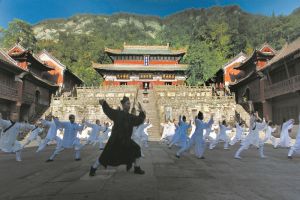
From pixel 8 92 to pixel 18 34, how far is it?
3328 cm

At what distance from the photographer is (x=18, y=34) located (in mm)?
53344

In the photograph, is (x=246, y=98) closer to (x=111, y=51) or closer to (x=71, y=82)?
(x=111, y=51)

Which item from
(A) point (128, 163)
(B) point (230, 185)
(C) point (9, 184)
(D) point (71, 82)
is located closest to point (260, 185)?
(B) point (230, 185)

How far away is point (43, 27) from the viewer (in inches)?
5394

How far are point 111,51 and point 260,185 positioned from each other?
4340cm

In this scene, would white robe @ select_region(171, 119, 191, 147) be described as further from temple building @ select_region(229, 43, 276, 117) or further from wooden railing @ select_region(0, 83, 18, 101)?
temple building @ select_region(229, 43, 276, 117)

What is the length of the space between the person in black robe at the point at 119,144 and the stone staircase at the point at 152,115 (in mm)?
15472

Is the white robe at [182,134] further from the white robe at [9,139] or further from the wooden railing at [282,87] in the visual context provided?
the wooden railing at [282,87]

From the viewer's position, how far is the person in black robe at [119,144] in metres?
5.61

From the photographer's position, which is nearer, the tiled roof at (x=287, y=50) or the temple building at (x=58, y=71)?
the tiled roof at (x=287, y=50)

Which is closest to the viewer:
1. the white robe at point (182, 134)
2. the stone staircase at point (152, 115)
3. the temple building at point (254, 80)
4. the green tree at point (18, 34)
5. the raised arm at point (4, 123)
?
the raised arm at point (4, 123)

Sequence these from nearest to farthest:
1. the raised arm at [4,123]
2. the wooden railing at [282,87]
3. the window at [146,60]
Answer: the raised arm at [4,123]
the wooden railing at [282,87]
the window at [146,60]

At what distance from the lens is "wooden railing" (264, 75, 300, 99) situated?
851 inches

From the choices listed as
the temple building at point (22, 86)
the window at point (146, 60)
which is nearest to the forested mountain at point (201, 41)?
the window at point (146, 60)
